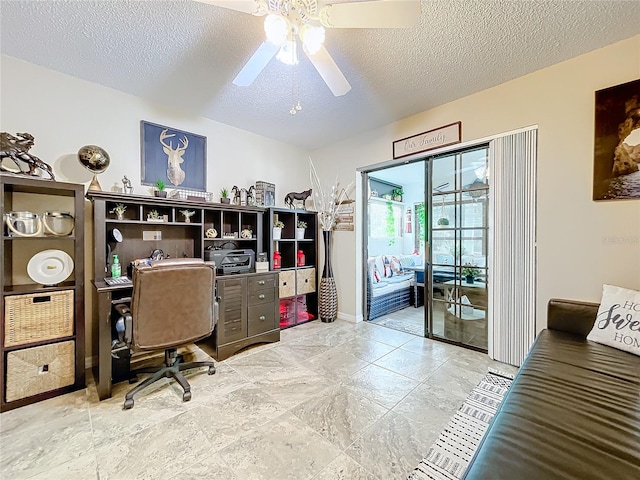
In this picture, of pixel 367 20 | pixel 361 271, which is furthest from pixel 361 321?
pixel 367 20

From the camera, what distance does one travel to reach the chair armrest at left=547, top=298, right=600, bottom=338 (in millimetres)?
1936

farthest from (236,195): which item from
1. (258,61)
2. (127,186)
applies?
(258,61)

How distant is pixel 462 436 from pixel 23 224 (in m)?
3.32

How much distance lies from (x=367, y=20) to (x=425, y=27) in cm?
66

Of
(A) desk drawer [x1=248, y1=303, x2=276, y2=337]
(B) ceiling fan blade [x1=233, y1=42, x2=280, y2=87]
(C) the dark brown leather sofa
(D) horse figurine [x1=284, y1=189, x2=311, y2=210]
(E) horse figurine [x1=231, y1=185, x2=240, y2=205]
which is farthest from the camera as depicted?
(D) horse figurine [x1=284, y1=189, x2=311, y2=210]

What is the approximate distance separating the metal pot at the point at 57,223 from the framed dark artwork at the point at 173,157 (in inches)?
31.1

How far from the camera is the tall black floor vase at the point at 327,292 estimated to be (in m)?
3.82

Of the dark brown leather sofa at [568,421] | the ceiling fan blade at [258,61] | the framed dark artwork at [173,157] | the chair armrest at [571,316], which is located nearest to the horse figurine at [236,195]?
the framed dark artwork at [173,157]

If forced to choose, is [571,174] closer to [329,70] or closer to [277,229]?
[329,70]

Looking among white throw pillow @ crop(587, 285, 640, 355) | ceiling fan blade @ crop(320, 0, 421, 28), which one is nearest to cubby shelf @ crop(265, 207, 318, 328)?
ceiling fan blade @ crop(320, 0, 421, 28)

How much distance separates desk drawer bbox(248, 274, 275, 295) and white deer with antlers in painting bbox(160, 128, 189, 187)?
4.52ft

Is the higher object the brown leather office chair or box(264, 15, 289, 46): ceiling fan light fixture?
box(264, 15, 289, 46): ceiling fan light fixture

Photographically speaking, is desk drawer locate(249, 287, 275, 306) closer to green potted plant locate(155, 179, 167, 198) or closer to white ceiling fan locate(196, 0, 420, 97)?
green potted plant locate(155, 179, 167, 198)

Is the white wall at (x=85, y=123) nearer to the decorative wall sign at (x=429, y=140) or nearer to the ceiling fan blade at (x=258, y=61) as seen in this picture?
the ceiling fan blade at (x=258, y=61)
